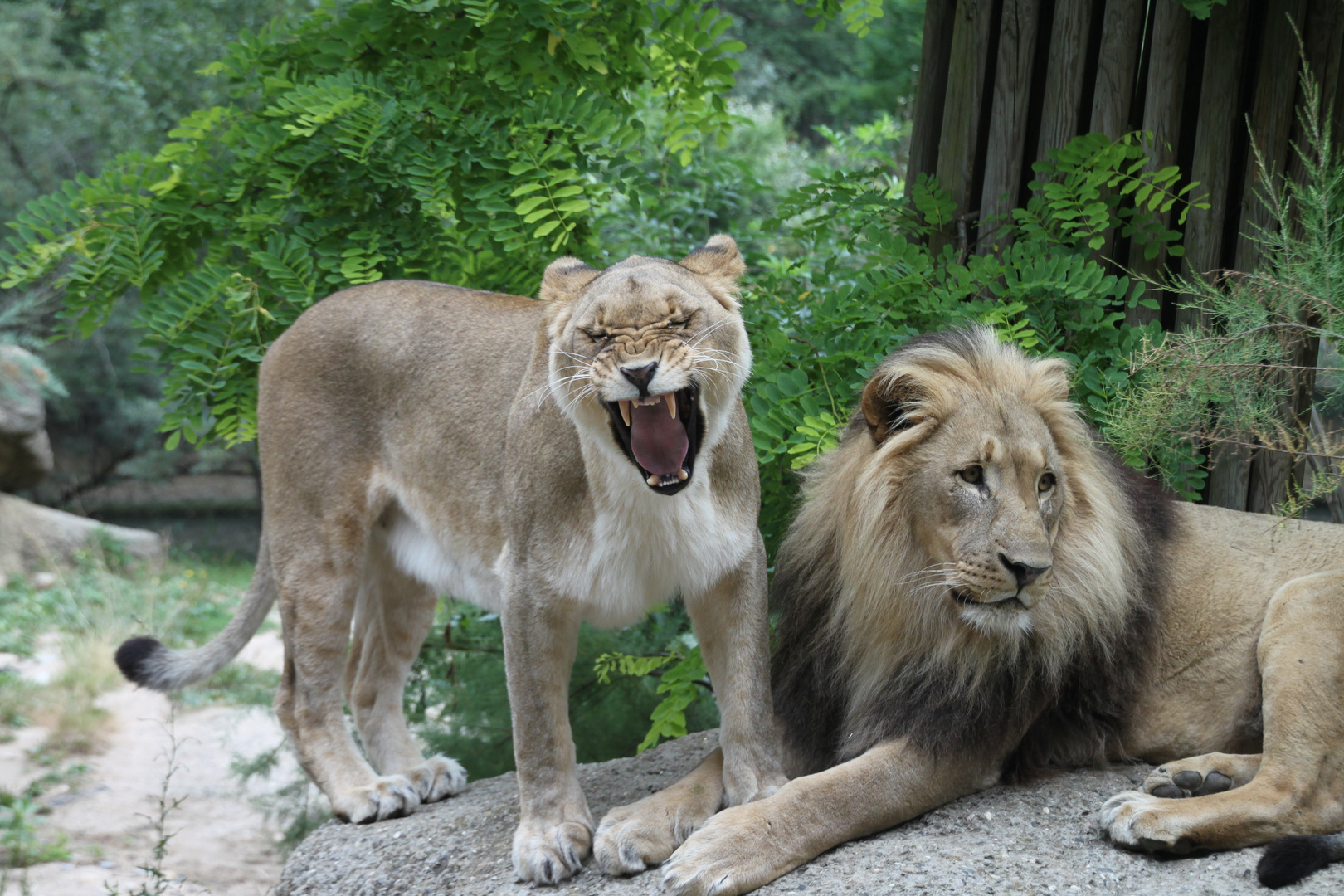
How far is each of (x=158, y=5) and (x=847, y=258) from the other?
11.5 meters

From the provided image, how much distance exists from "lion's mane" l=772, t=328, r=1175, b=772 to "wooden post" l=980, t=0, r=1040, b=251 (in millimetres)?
1194

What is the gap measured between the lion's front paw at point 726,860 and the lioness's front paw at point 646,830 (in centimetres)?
20

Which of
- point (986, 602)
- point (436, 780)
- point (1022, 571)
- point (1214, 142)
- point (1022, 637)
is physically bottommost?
point (436, 780)

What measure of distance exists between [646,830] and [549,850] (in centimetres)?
A: 28

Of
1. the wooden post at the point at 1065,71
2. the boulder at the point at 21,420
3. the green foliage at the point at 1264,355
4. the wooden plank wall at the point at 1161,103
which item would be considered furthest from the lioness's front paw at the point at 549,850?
the boulder at the point at 21,420

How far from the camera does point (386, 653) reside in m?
4.78

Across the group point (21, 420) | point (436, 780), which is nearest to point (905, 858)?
point (436, 780)

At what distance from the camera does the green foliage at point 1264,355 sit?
3.34 m

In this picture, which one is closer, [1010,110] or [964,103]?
[1010,110]

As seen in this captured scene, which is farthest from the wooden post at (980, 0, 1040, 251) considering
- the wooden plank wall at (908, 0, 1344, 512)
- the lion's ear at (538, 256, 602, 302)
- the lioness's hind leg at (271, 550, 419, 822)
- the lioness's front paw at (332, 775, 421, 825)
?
the lioness's front paw at (332, 775, 421, 825)

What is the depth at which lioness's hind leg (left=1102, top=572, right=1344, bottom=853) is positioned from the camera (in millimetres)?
2977

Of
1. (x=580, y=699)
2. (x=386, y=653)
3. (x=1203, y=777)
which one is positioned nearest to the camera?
(x=1203, y=777)

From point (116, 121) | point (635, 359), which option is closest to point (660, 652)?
point (635, 359)

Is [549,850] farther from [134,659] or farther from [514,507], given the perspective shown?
[134,659]
